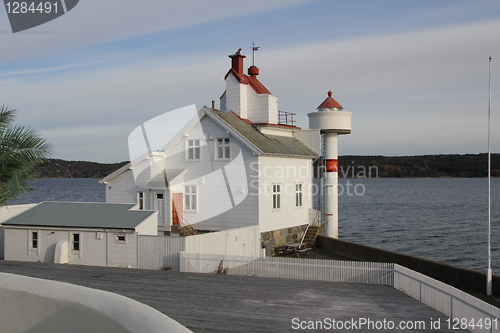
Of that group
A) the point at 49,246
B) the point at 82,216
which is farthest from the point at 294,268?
the point at 49,246

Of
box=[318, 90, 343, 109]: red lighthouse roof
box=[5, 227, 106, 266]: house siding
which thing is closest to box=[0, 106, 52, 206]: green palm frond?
box=[5, 227, 106, 266]: house siding

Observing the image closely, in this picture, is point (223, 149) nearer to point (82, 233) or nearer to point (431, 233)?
point (82, 233)

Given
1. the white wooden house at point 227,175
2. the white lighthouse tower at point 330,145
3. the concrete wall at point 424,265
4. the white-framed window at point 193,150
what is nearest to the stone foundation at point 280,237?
the white wooden house at point 227,175

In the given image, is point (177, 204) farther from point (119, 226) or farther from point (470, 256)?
point (470, 256)

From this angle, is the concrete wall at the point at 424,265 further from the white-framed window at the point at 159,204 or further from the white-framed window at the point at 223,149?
the white-framed window at the point at 159,204

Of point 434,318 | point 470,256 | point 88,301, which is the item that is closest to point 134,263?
point 434,318

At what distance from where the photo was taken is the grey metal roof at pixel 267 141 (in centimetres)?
2844

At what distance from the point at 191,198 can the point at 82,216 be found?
24.0 feet

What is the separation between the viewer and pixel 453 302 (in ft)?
41.8

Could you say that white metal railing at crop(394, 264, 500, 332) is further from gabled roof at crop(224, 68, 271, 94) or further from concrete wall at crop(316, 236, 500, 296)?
gabled roof at crop(224, 68, 271, 94)

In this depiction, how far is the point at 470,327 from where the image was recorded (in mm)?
11844

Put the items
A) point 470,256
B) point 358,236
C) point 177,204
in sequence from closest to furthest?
point 177,204, point 470,256, point 358,236

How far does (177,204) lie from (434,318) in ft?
60.6

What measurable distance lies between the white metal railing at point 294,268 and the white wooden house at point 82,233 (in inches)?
129
